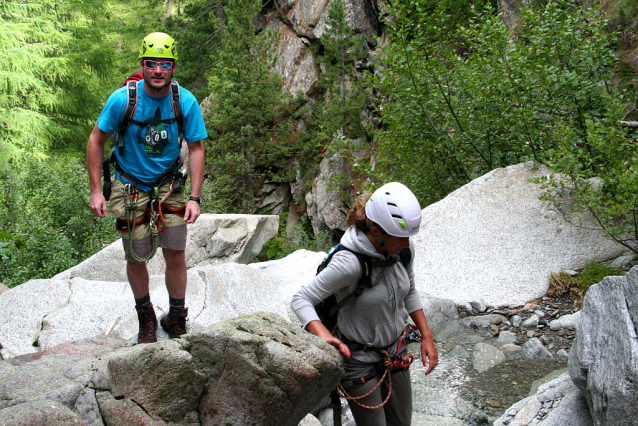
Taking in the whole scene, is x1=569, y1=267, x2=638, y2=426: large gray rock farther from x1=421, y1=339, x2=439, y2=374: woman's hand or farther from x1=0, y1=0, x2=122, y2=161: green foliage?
x1=0, y1=0, x2=122, y2=161: green foliage

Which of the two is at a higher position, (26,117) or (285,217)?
(26,117)

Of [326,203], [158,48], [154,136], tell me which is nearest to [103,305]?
[154,136]

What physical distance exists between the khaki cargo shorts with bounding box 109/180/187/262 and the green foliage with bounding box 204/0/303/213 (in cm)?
1358

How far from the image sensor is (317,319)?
2340mm

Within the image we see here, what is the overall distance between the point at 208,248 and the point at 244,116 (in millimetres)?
11561

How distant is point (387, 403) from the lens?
2.60 meters

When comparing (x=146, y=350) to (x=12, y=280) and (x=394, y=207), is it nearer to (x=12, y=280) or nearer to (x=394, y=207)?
(x=394, y=207)

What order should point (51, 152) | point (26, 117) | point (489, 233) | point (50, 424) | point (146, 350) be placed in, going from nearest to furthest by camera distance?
point (50, 424) < point (146, 350) < point (489, 233) < point (26, 117) < point (51, 152)

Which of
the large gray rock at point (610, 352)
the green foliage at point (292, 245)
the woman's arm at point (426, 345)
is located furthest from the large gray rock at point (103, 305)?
the green foliage at point (292, 245)

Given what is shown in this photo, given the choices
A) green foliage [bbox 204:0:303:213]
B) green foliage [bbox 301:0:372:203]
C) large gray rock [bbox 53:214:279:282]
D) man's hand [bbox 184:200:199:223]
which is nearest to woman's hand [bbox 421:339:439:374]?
man's hand [bbox 184:200:199:223]

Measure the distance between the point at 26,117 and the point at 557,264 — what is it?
16980 mm

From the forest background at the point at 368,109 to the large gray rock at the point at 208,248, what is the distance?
47.1 inches

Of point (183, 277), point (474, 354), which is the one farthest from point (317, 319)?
point (474, 354)

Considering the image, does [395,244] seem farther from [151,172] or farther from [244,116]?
[244,116]
